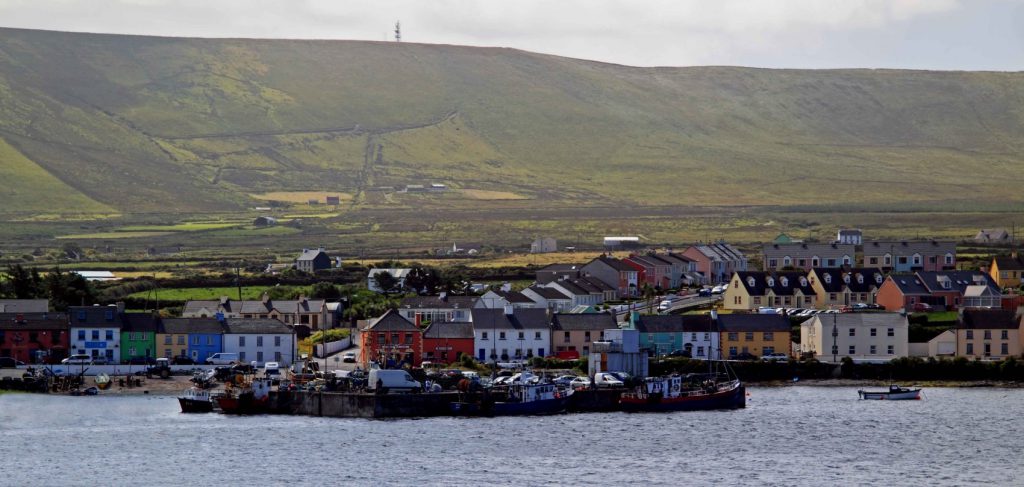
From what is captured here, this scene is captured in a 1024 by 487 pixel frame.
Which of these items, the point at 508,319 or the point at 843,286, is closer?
the point at 508,319

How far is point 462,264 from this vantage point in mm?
157125

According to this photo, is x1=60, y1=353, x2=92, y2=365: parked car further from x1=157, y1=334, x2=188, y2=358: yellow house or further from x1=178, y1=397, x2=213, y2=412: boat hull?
x1=178, y1=397, x2=213, y2=412: boat hull

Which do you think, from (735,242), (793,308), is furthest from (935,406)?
(735,242)

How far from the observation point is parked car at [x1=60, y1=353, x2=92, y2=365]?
284 feet

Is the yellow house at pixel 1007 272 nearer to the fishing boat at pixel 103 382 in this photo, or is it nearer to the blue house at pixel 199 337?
the blue house at pixel 199 337

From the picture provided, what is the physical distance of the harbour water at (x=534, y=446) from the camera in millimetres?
58500

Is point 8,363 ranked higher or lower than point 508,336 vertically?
lower

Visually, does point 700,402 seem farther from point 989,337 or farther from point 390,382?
point 989,337

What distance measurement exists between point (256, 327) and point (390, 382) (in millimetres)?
16638

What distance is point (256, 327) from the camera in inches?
3565

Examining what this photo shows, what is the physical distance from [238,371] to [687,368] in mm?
20471

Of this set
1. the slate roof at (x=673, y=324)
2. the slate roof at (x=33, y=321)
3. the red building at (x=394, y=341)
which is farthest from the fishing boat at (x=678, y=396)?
the slate roof at (x=33, y=321)

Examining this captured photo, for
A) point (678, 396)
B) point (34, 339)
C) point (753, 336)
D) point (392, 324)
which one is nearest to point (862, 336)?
point (753, 336)

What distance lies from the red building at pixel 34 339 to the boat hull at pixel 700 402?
28716 millimetres
